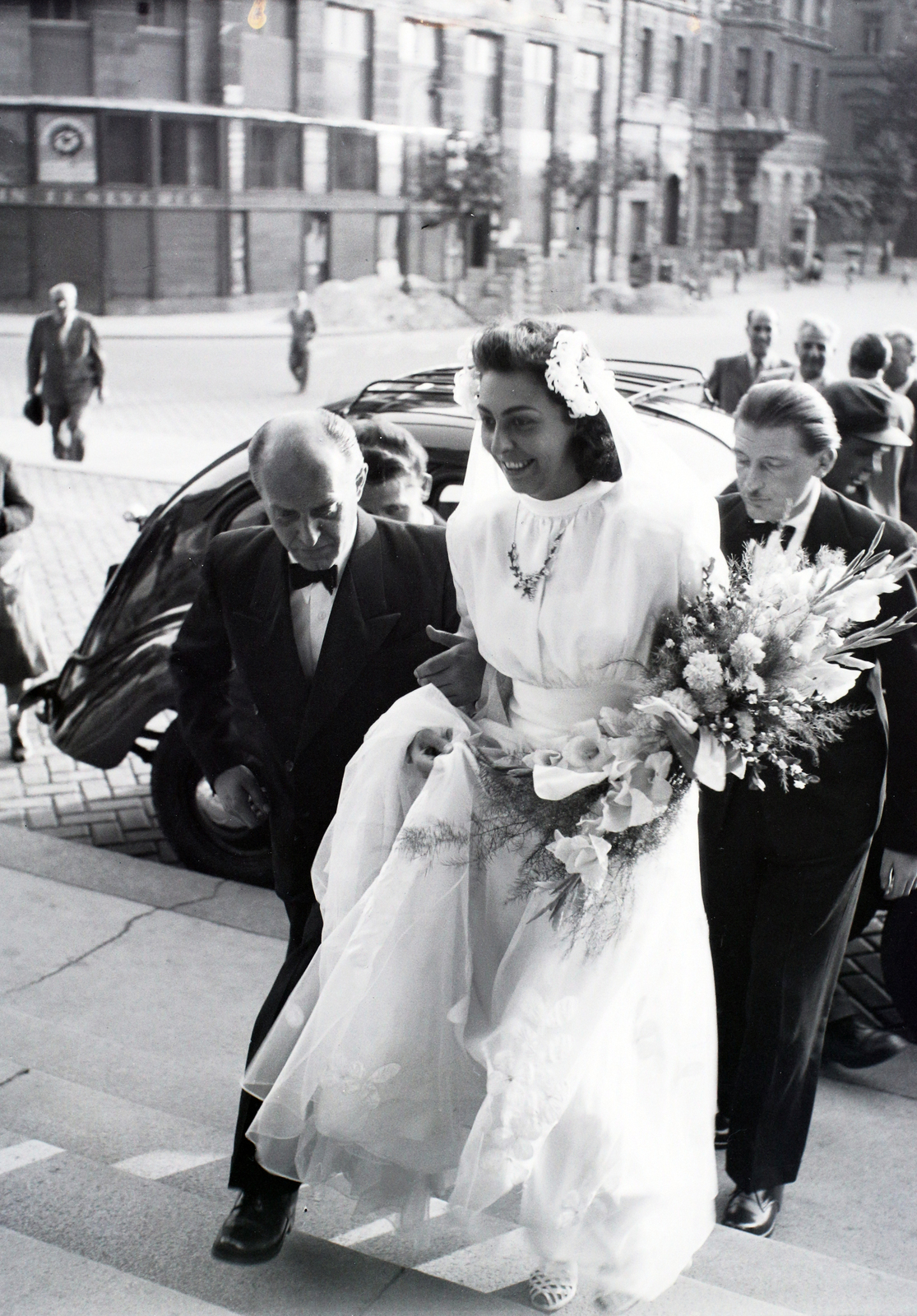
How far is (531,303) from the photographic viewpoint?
57.7 ft

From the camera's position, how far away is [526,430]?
2535 mm

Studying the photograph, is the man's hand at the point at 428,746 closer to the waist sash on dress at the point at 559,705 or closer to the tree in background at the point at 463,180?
the waist sash on dress at the point at 559,705

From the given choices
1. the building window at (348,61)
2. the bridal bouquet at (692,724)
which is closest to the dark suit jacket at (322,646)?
the bridal bouquet at (692,724)

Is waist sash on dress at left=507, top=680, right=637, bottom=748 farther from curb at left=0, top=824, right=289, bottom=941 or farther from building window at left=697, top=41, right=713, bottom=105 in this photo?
building window at left=697, top=41, right=713, bottom=105

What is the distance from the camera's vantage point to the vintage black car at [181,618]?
5.23 metres

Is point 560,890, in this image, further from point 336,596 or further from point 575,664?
point 336,596

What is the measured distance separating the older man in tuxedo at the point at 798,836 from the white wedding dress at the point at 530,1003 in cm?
50

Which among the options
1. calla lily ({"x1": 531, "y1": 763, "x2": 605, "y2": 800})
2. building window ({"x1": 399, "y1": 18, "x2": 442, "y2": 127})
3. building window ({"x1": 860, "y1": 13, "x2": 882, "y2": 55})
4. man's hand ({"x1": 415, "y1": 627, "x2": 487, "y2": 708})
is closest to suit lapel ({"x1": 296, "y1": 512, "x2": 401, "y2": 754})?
man's hand ({"x1": 415, "y1": 627, "x2": 487, "y2": 708})

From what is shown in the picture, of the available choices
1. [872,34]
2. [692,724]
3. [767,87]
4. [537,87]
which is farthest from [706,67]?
[692,724]

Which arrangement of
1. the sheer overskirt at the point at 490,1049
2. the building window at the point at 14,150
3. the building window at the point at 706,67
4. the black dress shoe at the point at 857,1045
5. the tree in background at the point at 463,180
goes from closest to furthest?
the sheer overskirt at the point at 490,1049, the black dress shoe at the point at 857,1045, the building window at the point at 706,67, the tree in background at the point at 463,180, the building window at the point at 14,150

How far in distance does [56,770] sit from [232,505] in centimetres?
189

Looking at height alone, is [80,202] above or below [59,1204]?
above

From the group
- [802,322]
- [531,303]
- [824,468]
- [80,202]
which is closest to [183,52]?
[80,202]

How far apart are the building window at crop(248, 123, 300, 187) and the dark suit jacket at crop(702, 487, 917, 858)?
22223 millimetres
